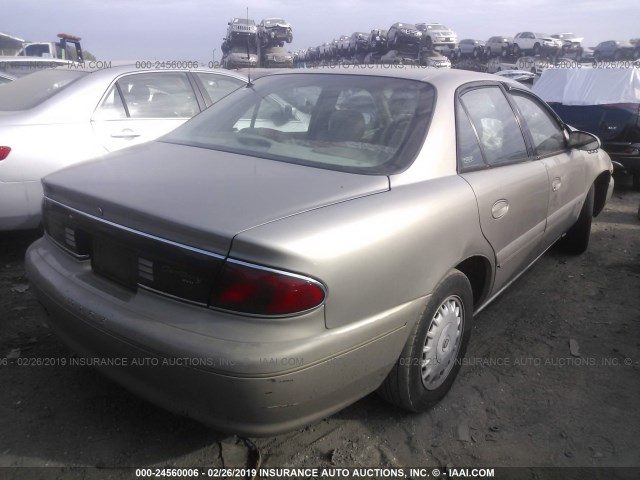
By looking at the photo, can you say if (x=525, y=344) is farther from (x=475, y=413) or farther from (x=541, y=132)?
(x=541, y=132)

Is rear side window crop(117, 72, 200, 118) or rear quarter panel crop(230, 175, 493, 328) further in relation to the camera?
rear side window crop(117, 72, 200, 118)

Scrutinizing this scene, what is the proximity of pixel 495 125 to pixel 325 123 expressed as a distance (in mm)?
1053

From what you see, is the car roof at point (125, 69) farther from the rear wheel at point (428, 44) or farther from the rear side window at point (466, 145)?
the rear wheel at point (428, 44)

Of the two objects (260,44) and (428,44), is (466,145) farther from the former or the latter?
(428,44)

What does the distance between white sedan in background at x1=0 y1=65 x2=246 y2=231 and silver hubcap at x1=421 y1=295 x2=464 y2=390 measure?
3.16 metres

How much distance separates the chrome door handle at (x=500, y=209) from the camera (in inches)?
106

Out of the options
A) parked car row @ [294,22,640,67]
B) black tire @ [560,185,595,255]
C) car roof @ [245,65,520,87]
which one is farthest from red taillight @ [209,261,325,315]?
parked car row @ [294,22,640,67]

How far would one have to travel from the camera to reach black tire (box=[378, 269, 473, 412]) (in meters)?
2.25

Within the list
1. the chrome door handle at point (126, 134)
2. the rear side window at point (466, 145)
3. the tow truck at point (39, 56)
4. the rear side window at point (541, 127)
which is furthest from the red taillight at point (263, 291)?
the tow truck at point (39, 56)

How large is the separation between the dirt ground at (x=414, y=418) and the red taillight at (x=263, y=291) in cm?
81

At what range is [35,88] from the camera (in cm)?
479

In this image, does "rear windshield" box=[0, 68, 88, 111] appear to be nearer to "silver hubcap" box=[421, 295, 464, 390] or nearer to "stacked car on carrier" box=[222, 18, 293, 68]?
"silver hubcap" box=[421, 295, 464, 390]

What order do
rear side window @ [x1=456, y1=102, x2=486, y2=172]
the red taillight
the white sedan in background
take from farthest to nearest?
1. the white sedan in background
2. rear side window @ [x1=456, y1=102, x2=486, y2=172]
3. the red taillight

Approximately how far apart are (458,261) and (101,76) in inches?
143
